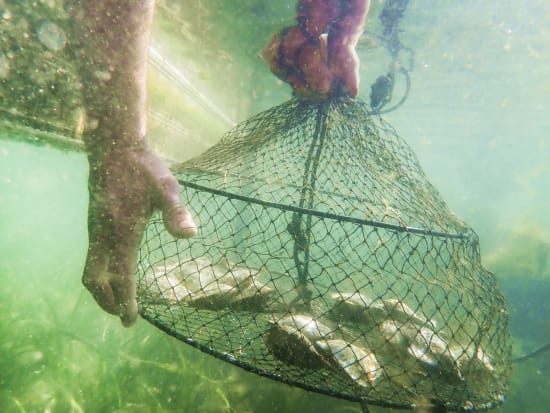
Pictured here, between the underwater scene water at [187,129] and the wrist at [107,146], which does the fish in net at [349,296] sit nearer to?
the wrist at [107,146]

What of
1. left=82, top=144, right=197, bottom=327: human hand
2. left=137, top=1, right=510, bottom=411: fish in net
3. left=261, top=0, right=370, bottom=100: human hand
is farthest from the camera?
left=261, top=0, right=370, bottom=100: human hand

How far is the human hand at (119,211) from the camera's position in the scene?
1.53 m

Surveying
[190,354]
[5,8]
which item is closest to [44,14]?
[5,8]

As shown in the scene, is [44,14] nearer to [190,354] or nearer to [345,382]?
[345,382]

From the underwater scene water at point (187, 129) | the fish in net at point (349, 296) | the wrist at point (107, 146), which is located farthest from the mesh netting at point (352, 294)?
the underwater scene water at point (187, 129)

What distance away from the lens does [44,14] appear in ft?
7.22

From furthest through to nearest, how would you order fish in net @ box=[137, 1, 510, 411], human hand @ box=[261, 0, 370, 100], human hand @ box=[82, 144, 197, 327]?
human hand @ box=[261, 0, 370, 100] < fish in net @ box=[137, 1, 510, 411] < human hand @ box=[82, 144, 197, 327]

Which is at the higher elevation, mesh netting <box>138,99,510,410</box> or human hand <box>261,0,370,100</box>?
human hand <box>261,0,370,100</box>

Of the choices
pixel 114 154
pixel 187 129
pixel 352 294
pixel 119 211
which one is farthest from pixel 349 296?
pixel 187 129

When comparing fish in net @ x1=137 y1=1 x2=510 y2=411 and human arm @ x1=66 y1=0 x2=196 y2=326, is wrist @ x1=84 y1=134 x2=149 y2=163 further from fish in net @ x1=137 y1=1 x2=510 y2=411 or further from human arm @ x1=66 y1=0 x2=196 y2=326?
fish in net @ x1=137 y1=1 x2=510 y2=411

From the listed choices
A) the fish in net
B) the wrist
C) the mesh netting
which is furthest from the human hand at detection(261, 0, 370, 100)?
the wrist

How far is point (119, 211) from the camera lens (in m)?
1.53

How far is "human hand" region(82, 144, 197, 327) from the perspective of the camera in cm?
153

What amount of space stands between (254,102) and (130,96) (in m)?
8.65
